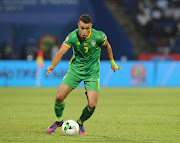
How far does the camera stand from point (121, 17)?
3086 centimetres

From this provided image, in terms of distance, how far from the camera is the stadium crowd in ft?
94.9

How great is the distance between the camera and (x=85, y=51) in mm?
7191

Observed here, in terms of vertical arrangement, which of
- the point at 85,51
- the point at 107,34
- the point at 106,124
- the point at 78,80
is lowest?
the point at 106,124

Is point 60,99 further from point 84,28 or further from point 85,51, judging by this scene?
point 84,28

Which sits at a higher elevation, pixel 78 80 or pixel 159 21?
pixel 78 80

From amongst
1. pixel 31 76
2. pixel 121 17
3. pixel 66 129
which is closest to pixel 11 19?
pixel 31 76

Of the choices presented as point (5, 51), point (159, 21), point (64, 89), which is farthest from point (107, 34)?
point (64, 89)

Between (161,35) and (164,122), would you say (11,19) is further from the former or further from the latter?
(164,122)

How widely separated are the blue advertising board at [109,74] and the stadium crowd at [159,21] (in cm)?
542

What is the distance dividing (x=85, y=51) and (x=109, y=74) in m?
15.7

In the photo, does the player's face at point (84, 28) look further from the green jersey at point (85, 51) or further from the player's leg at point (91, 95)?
the player's leg at point (91, 95)

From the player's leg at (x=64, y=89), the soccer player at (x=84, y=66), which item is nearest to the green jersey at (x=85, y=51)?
the soccer player at (x=84, y=66)

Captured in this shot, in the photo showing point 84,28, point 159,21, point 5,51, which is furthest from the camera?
point 159,21

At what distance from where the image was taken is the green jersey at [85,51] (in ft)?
23.4
